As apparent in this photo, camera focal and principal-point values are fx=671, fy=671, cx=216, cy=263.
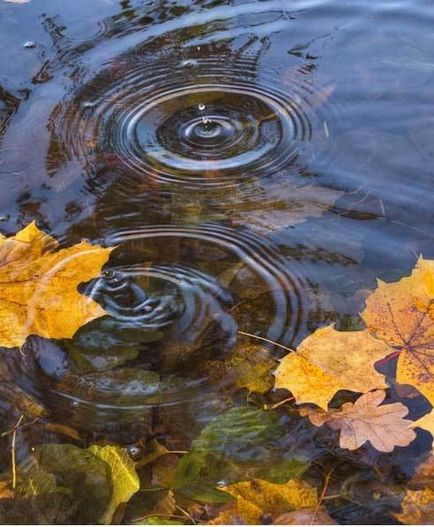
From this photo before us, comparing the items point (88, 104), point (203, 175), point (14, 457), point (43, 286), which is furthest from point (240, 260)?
point (88, 104)

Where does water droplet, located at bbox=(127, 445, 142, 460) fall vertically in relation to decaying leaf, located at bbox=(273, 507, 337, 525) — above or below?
above

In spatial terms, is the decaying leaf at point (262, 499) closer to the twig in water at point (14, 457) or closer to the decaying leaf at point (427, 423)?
the decaying leaf at point (427, 423)

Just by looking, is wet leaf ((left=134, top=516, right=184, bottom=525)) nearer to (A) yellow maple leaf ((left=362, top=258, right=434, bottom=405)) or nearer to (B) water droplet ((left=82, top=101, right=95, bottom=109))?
(A) yellow maple leaf ((left=362, top=258, right=434, bottom=405))

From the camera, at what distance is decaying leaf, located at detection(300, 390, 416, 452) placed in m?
1.40

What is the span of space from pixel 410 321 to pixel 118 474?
73 cm

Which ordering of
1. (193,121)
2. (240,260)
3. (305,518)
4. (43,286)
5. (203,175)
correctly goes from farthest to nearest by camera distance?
(193,121) → (203,175) → (240,260) → (43,286) → (305,518)

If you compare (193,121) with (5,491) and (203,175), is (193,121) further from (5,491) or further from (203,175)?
(5,491)

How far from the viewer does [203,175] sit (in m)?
2.06

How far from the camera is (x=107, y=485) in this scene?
1334 mm

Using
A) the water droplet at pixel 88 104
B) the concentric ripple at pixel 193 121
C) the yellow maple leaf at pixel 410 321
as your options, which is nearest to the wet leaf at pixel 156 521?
the yellow maple leaf at pixel 410 321

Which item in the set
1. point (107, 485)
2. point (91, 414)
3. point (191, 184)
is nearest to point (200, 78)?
point (191, 184)

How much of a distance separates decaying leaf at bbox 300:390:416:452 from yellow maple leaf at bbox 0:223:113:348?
0.60m

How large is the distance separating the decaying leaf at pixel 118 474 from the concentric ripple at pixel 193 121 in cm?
89

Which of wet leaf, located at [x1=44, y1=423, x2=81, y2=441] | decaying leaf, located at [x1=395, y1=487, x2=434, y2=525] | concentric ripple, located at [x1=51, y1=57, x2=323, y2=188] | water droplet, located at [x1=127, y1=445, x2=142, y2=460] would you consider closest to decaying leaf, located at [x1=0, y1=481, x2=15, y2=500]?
wet leaf, located at [x1=44, y1=423, x2=81, y2=441]
